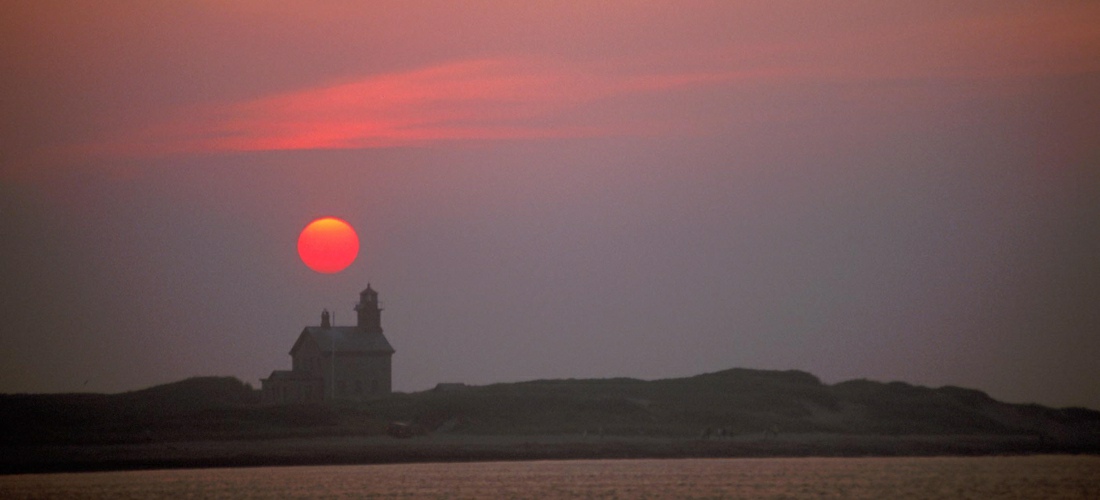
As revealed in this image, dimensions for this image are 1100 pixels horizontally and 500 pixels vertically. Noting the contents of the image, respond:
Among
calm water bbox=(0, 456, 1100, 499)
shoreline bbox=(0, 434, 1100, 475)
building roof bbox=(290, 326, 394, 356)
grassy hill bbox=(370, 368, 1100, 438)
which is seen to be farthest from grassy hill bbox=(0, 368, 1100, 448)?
calm water bbox=(0, 456, 1100, 499)

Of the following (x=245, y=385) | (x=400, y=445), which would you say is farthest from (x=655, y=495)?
(x=245, y=385)

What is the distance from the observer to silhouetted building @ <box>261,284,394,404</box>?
98.8m

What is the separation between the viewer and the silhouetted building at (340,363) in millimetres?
98812

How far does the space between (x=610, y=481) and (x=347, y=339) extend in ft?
121

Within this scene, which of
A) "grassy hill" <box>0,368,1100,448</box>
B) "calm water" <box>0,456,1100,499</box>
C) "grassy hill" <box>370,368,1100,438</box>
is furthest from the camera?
"grassy hill" <box>370,368,1100,438</box>

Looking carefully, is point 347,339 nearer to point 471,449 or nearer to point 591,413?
point 591,413

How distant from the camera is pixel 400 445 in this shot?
77125mm

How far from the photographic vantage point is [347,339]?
100312 mm

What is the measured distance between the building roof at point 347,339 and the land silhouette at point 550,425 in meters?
4.71

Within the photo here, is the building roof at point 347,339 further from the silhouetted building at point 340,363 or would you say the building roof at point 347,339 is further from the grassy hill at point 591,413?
the grassy hill at point 591,413

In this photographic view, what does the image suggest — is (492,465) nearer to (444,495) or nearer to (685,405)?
(444,495)

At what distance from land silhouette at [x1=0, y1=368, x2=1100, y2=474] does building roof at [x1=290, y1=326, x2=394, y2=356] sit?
4.71 meters

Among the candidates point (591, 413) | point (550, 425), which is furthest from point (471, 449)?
point (591, 413)

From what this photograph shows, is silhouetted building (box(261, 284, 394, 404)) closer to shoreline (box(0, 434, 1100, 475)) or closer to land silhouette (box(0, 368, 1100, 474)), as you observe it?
land silhouette (box(0, 368, 1100, 474))
